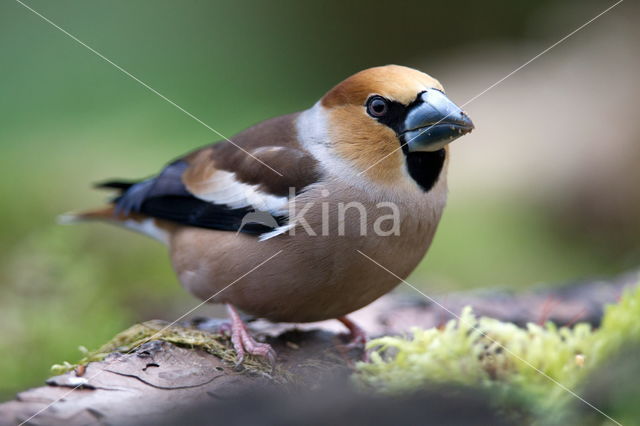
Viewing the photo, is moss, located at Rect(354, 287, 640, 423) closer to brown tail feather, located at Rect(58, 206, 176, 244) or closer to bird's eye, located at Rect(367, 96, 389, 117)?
bird's eye, located at Rect(367, 96, 389, 117)

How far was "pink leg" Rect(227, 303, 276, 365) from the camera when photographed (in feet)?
11.3

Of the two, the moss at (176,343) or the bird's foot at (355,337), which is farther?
the bird's foot at (355,337)

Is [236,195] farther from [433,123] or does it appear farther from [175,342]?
[433,123]

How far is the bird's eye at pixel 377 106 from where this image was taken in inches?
138

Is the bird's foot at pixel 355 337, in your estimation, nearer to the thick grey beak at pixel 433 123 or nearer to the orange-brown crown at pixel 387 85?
the thick grey beak at pixel 433 123

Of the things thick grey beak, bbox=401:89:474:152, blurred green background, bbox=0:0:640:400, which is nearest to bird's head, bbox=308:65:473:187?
thick grey beak, bbox=401:89:474:152

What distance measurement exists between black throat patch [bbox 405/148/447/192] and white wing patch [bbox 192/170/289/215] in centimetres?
67

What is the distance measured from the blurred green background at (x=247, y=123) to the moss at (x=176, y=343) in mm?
1272

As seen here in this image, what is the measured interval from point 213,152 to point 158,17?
29.1ft

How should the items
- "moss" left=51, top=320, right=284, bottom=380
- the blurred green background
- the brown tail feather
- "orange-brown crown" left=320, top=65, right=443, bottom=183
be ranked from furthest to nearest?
the blurred green background < the brown tail feather < "orange-brown crown" left=320, top=65, right=443, bottom=183 < "moss" left=51, top=320, right=284, bottom=380

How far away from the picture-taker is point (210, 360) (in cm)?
324

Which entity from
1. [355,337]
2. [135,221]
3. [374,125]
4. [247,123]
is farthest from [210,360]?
[247,123]

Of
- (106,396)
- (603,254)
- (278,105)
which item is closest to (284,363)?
(106,396)

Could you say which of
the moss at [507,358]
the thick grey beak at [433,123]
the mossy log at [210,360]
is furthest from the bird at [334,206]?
the moss at [507,358]
